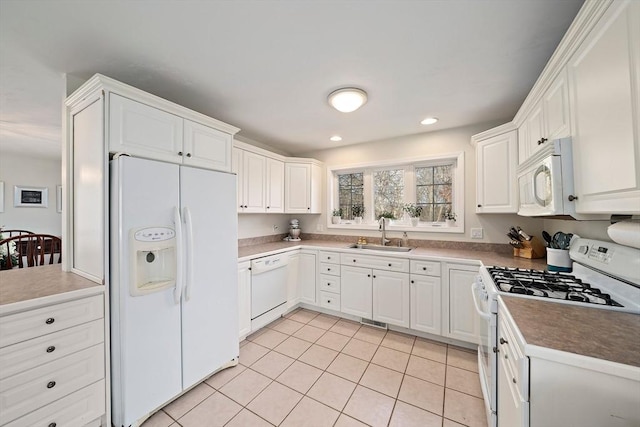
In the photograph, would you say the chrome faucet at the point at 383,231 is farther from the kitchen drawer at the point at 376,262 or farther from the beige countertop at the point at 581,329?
the beige countertop at the point at 581,329

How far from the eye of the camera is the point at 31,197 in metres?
4.48

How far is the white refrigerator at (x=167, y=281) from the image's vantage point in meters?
1.45

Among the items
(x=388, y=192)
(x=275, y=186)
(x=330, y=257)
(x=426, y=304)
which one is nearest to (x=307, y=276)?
(x=330, y=257)

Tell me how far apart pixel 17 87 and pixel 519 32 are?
12.0 ft

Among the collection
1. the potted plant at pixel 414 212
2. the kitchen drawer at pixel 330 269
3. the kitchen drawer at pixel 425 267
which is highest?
the potted plant at pixel 414 212

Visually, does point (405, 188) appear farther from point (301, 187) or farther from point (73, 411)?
point (73, 411)

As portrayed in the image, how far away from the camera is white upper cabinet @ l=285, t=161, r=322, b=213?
353 centimetres

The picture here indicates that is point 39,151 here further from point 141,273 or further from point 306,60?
point 306,60

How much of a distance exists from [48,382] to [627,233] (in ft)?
9.56

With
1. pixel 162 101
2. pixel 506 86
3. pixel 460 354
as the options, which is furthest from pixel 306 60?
pixel 460 354

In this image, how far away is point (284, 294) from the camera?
299 centimetres

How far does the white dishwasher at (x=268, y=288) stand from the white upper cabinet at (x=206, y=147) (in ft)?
3.54

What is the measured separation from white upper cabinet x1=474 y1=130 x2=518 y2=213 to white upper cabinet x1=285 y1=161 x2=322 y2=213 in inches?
83.0

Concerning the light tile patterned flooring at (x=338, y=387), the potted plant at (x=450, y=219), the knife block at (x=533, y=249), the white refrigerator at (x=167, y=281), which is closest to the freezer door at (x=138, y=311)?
the white refrigerator at (x=167, y=281)
